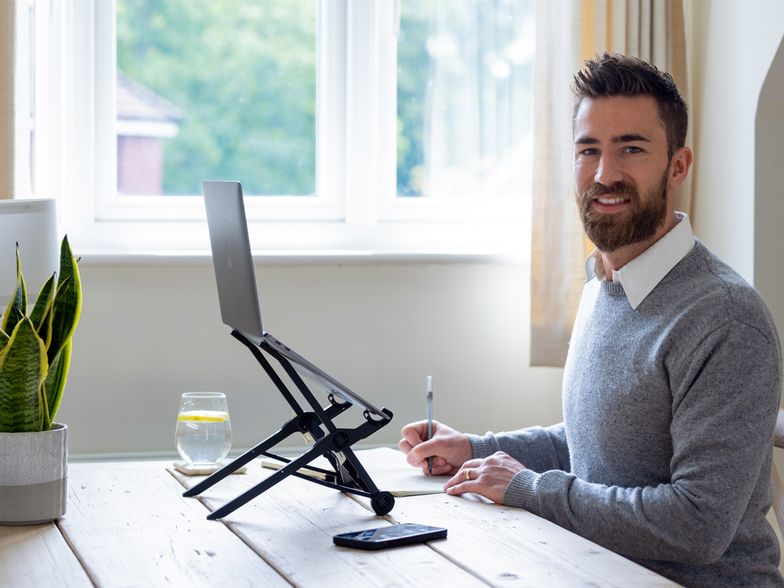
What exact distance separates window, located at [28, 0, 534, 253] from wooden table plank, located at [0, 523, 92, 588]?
1.63 metres

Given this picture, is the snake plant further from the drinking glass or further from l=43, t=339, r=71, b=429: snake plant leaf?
the drinking glass

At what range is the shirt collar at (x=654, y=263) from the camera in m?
1.72

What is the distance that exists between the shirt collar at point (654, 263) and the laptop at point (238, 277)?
492 mm

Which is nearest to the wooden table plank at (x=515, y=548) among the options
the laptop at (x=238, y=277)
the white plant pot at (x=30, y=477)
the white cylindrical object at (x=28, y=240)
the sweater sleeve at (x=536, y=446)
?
the laptop at (x=238, y=277)

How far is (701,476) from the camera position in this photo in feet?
4.92

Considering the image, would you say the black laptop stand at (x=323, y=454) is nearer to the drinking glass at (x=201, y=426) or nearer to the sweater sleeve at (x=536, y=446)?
the drinking glass at (x=201, y=426)

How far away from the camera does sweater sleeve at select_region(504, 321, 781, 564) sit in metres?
1.50

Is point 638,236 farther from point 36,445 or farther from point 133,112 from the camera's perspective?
point 133,112

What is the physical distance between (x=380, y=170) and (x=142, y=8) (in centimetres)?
80

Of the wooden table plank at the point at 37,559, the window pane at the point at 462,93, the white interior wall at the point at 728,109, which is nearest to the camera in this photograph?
the wooden table plank at the point at 37,559

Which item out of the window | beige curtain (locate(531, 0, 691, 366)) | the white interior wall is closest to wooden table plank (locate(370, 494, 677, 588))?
beige curtain (locate(531, 0, 691, 366))

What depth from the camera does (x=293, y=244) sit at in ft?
9.97

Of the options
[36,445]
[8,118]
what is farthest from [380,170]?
[36,445]

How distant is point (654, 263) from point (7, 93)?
1667mm
